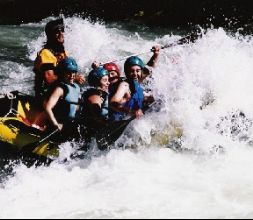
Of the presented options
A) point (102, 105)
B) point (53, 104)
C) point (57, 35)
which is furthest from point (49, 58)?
point (102, 105)

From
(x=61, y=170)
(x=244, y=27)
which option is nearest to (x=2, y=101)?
(x=61, y=170)

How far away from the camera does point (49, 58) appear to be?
259 inches

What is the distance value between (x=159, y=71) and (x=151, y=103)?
81 centimetres

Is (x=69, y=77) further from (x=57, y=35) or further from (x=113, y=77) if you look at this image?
(x=57, y=35)

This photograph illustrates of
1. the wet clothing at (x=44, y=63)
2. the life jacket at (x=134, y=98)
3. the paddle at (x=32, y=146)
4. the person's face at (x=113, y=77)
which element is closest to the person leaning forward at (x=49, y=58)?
the wet clothing at (x=44, y=63)

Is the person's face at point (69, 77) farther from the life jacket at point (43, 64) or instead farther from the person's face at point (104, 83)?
the life jacket at point (43, 64)

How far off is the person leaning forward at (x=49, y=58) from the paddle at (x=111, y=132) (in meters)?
1.07

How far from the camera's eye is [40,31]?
15.6 m

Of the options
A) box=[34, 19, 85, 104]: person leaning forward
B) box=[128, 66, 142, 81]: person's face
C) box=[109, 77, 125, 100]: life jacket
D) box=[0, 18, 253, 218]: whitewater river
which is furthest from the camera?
box=[34, 19, 85, 104]: person leaning forward

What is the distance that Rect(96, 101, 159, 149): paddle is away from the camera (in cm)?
585

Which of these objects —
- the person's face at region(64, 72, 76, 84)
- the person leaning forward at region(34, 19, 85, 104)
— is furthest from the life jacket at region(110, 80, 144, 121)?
the person leaning forward at region(34, 19, 85, 104)

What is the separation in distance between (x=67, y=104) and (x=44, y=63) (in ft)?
2.87

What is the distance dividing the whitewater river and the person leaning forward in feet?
3.55

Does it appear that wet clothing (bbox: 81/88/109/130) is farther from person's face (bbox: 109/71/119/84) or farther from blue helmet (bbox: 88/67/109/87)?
person's face (bbox: 109/71/119/84)
